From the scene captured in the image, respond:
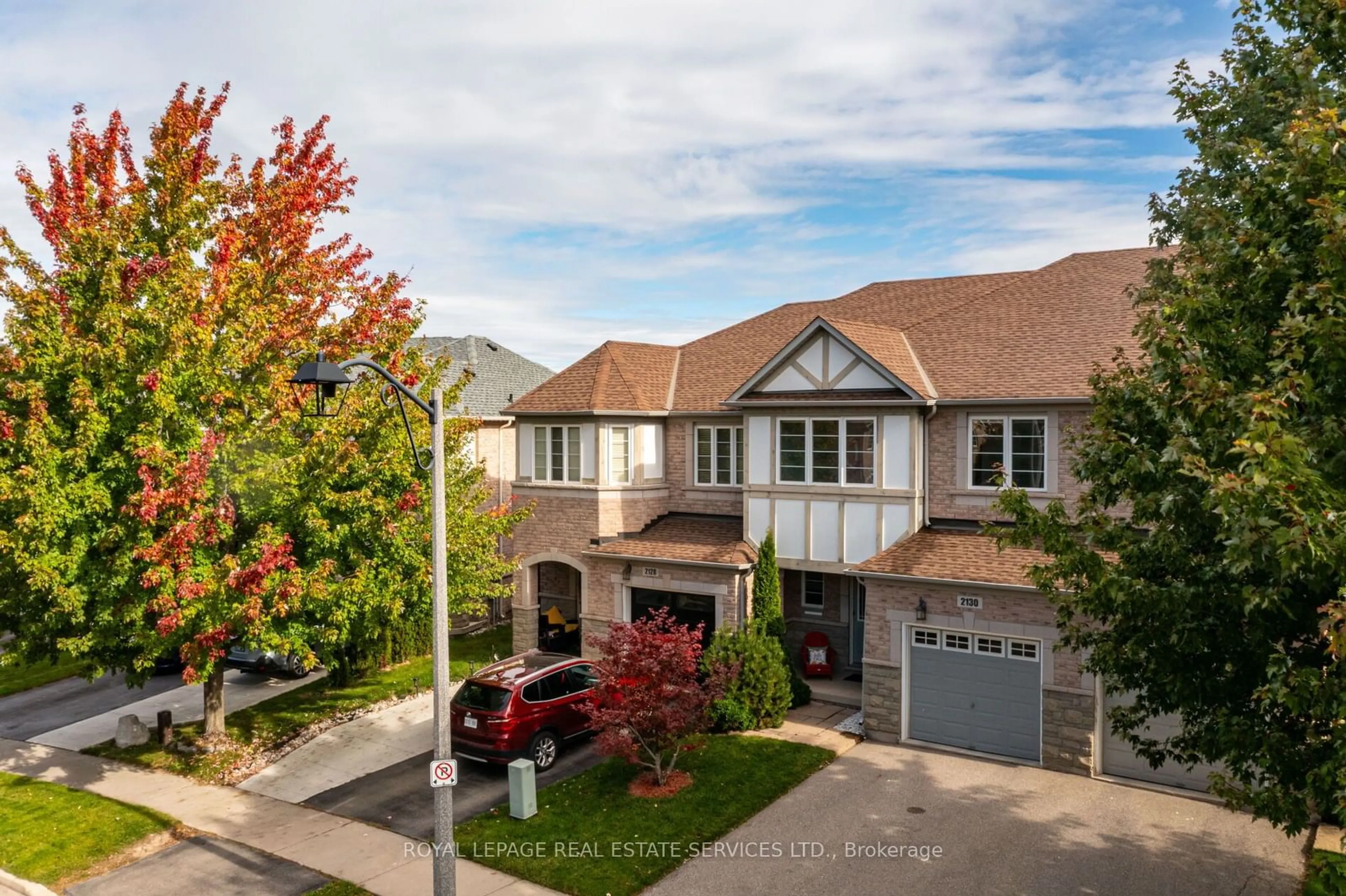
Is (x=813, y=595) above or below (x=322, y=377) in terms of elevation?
below

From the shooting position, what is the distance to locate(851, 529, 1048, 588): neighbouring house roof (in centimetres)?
1611

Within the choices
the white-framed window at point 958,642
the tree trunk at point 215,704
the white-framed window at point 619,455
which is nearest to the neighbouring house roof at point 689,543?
the white-framed window at point 619,455

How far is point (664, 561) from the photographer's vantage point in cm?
2020

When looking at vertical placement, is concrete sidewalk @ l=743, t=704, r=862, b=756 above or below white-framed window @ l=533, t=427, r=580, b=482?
below

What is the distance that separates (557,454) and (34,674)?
641 inches

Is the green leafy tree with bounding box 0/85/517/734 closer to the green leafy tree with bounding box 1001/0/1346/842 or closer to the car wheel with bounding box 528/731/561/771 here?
the car wheel with bounding box 528/731/561/771

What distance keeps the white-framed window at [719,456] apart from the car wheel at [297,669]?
439 inches

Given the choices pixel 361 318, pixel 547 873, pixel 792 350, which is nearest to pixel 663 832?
pixel 547 873

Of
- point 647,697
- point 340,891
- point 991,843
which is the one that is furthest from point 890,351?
point 340,891

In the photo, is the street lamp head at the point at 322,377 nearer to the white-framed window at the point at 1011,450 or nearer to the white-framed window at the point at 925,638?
the white-framed window at the point at 925,638

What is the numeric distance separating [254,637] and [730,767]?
27.5ft

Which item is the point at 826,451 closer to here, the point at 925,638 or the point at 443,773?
the point at 925,638

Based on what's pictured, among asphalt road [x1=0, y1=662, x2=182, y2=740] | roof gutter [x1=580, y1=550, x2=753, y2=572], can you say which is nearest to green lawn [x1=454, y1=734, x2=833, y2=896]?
roof gutter [x1=580, y1=550, x2=753, y2=572]

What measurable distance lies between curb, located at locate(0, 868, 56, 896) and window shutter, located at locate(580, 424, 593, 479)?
43.0 ft
